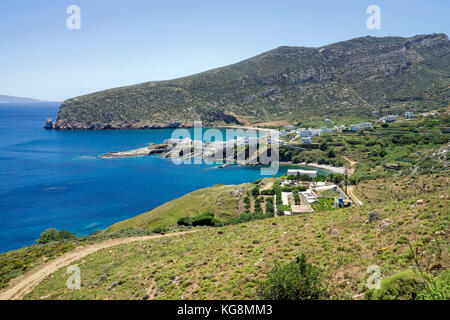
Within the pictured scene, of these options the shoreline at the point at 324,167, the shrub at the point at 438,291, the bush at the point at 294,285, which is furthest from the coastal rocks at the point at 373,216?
the shoreline at the point at 324,167

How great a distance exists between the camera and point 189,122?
119 metres

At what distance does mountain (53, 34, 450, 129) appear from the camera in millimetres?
106750

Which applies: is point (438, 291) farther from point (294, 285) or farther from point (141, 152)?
point (141, 152)

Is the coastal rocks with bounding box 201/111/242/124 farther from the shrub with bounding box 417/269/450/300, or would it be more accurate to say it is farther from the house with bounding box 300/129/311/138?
the shrub with bounding box 417/269/450/300

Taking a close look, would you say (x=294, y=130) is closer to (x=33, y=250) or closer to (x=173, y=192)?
(x=173, y=192)

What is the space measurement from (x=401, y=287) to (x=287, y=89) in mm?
124709

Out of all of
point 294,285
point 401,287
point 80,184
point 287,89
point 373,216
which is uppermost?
point 287,89

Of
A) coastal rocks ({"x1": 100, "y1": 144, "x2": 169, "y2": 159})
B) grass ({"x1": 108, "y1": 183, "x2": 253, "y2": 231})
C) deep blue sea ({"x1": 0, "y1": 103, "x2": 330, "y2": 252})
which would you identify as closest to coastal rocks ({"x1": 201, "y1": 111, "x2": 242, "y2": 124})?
deep blue sea ({"x1": 0, "y1": 103, "x2": 330, "y2": 252})

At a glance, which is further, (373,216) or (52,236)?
(52,236)

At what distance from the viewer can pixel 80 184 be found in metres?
52.7

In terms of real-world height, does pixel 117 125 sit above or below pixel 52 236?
above

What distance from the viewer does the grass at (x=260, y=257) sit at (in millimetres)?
8648

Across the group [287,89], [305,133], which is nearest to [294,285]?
[305,133]

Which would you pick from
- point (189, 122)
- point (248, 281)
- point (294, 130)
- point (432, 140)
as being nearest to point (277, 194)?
point (248, 281)
